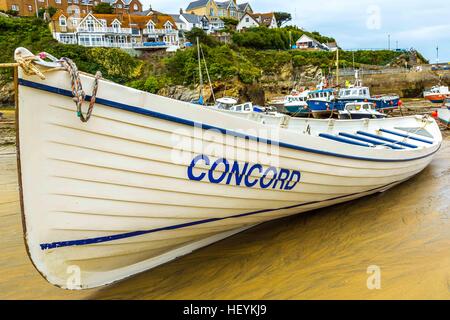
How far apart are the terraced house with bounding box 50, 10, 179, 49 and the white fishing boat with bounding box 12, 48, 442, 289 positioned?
42328 millimetres

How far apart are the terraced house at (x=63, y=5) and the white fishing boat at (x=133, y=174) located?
58.9 m

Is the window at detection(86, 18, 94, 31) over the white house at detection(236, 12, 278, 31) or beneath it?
beneath

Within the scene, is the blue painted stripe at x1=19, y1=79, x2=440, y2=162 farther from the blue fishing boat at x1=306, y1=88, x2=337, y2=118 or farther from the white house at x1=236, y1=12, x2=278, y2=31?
the white house at x1=236, y1=12, x2=278, y2=31

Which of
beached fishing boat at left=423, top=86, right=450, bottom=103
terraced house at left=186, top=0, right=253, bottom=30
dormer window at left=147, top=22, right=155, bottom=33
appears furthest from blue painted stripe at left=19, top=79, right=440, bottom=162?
terraced house at left=186, top=0, right=253, bottom=30

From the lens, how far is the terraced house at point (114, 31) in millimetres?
40688

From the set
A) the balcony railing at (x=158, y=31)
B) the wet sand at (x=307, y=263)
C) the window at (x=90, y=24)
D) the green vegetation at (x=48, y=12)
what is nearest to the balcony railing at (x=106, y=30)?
the window at (x=90, y=24)

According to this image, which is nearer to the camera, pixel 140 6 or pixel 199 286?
pixel 199 286

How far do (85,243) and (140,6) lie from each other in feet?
218

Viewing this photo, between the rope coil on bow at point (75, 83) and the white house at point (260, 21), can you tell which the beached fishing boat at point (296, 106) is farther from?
the white house at point (260, 21)

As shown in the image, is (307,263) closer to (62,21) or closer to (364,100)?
(364,100)

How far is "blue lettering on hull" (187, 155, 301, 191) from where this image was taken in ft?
11.2
